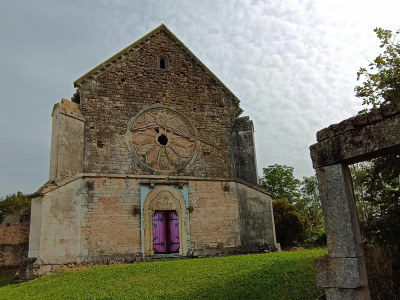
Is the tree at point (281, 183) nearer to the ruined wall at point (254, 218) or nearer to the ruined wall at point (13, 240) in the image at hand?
the ruined wall at point (254, 218)

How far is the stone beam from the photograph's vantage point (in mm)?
4820

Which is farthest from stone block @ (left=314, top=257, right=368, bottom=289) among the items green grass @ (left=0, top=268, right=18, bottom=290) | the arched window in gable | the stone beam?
the arched window in gable

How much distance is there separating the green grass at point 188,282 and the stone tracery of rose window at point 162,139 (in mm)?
5234

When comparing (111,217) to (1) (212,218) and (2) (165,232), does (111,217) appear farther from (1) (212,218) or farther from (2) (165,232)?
(1) (212,218)

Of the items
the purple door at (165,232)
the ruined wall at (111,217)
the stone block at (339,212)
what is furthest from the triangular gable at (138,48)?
the stone block at (339,212)

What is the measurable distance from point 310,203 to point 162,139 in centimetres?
2324

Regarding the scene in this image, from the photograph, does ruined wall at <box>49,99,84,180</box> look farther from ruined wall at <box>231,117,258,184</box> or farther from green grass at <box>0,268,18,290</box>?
ruined wall at <box>231,117,258,184</box>

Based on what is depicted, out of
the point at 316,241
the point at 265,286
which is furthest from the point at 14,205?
the point at 265,286

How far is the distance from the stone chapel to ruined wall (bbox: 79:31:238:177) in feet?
0.15

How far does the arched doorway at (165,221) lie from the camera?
558 inches

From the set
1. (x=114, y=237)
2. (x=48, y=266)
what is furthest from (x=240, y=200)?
(x=48, y=266)

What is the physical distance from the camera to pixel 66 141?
1368 cm

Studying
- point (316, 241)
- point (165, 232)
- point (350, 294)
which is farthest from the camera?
point (316, 241)

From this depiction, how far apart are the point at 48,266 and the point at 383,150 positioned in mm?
11540
